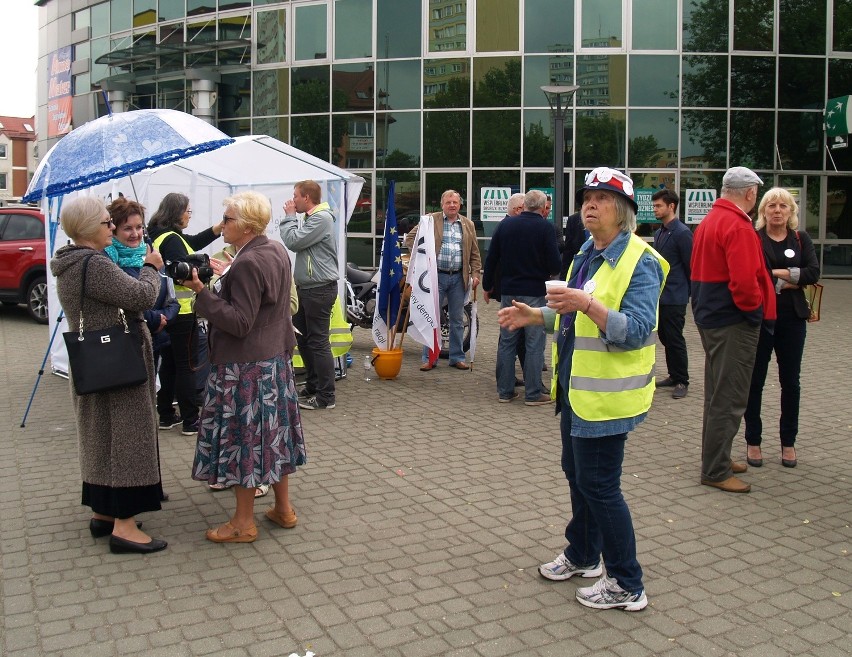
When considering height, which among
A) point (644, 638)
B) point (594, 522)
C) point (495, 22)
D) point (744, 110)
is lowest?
point (644, 638)

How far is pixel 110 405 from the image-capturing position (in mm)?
4480

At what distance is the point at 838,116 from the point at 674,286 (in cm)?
1545

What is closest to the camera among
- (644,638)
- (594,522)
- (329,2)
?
(644,638)

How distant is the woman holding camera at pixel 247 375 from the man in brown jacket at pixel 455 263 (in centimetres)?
503

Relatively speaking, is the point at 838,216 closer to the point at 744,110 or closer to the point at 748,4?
the point at 744,110

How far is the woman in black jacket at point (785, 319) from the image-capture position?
19.9 feet

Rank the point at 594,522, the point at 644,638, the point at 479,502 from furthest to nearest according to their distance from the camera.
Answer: the point at 479,502, the point at 594,522, the point at 644,638

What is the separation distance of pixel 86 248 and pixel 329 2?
20.9 metres

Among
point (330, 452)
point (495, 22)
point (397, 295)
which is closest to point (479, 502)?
point (330, 452)

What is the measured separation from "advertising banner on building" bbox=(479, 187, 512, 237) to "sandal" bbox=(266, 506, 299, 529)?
17.0 meters

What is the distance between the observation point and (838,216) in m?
22.5

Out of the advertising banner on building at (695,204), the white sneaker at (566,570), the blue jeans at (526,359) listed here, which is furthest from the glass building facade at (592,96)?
the white sneaker at (566,570)

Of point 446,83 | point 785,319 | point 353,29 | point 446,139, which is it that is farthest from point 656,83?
point 785,319

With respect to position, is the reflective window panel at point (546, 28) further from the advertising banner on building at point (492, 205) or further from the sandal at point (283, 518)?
the sandal at point (283, 518)
